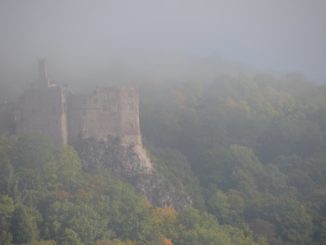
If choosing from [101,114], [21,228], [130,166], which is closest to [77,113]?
[101,114]

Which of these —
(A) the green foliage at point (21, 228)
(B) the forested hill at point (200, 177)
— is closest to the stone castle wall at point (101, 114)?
(B) the forested hill at point (200, 177)

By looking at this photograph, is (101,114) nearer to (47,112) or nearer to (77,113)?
(77,113)

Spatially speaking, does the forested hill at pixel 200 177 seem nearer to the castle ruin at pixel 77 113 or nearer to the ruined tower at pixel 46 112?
the ruined tower at pixel 46 112

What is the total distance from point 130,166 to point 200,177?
49.1ft

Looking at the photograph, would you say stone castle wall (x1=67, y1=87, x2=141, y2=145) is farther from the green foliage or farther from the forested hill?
the green foliage

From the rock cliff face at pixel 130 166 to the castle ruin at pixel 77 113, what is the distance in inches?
29.0

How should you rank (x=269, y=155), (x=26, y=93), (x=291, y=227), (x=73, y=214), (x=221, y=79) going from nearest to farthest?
(x=73, y=214) < (x=26, y=93) < (x=291, y=227) < (x=269, y=155) < (x=221, y=79)

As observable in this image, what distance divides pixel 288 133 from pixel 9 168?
38.8 m

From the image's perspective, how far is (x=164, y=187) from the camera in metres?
77.7

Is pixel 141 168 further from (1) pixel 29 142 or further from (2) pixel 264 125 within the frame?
(2) pixel 264 125

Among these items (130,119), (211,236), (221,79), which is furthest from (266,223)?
(221,79)

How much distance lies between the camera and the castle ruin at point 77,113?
74.1 meters

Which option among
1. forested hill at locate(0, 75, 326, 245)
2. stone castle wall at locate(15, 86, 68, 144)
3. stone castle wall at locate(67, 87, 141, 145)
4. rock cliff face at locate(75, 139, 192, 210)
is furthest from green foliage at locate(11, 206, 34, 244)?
stone castle wall at locate(67, 87, 141, 145)

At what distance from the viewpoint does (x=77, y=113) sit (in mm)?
74812
